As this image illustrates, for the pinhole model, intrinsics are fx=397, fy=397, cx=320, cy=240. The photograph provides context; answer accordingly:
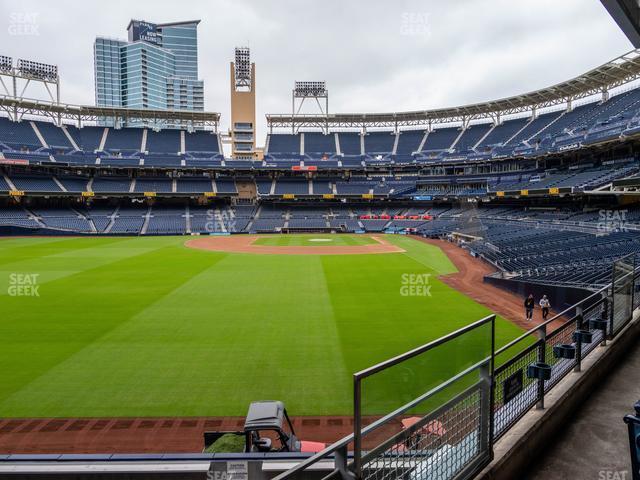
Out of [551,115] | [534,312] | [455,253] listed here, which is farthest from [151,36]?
[534,312]

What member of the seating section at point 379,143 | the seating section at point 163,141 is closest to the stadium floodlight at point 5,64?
the seating section at point 163,141

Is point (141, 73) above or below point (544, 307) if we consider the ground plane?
above

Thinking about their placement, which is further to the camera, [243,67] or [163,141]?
[243,67]

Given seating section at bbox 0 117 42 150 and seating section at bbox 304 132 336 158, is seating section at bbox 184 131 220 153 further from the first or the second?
seating section at bbox 0 117 42 150

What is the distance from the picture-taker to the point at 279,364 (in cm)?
1281

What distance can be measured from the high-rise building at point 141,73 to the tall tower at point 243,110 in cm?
10732

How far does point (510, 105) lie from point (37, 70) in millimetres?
83504

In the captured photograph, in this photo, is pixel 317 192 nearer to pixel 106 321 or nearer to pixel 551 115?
pixel 551 115

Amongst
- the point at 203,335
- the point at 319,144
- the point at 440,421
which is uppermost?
the point at 319,144

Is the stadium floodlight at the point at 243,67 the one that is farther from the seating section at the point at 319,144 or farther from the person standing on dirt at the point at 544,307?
the person standing on dirt at the point at 544,307

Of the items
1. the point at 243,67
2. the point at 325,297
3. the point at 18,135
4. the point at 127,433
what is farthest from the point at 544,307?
the point at 243,67

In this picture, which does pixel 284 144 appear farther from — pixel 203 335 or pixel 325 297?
pixel 203 335

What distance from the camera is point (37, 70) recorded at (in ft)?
232

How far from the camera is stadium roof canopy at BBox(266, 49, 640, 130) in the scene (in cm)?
4870
